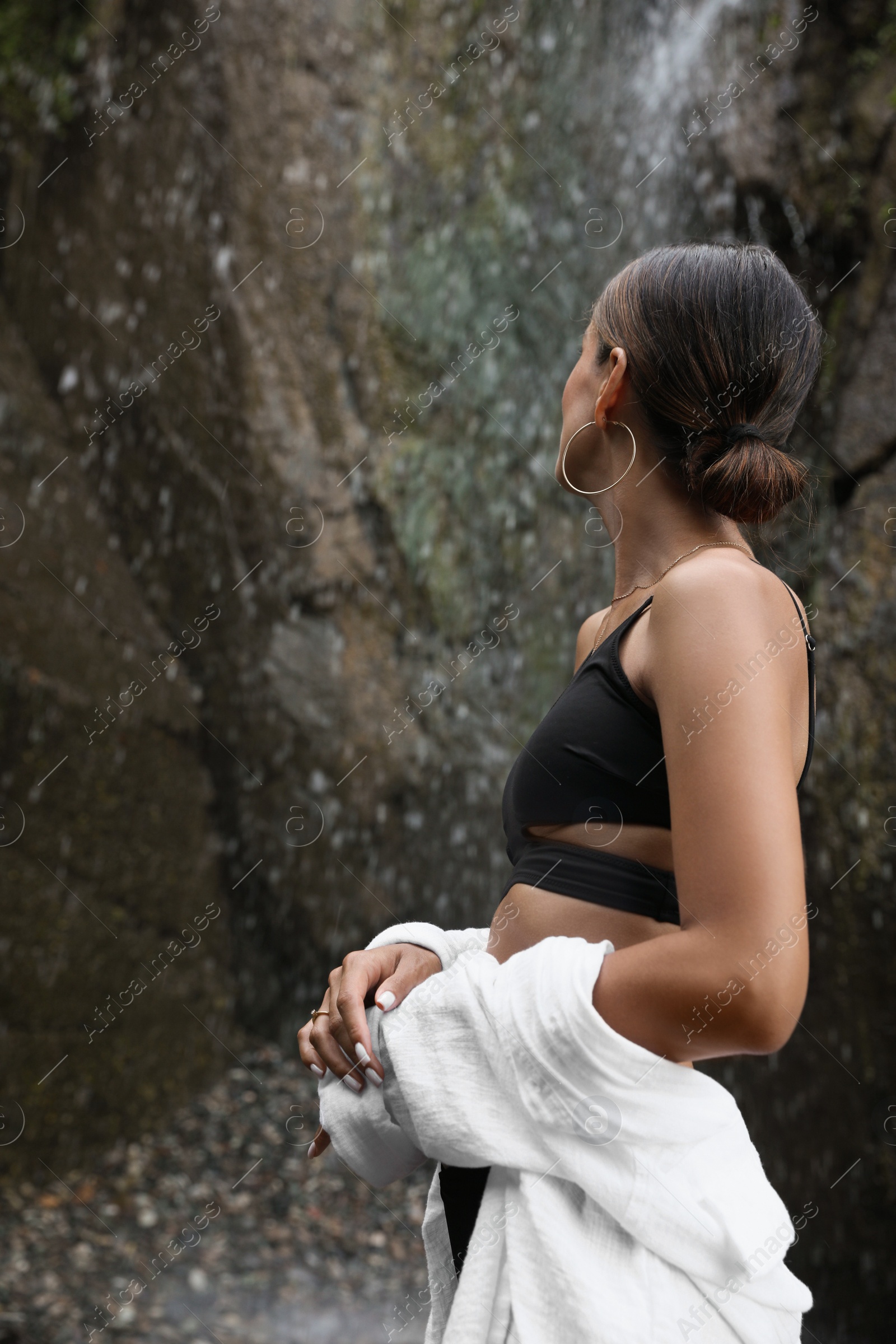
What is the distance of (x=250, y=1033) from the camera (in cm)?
464

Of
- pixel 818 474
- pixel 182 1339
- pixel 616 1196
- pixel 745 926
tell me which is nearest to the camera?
pixel 745 926

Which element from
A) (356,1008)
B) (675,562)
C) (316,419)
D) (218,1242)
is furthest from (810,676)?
(316,419)

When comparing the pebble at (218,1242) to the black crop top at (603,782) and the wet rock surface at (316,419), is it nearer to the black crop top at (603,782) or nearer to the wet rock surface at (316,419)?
the wet rock surface at (316,419)

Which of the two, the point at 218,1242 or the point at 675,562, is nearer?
the point at 675,562

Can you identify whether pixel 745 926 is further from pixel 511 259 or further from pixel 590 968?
pixel 511 259

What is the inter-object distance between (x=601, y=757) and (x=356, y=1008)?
0.40 metres

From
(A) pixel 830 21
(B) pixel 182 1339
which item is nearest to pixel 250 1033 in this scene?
(B) pixel 182 1339

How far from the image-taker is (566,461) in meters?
1.37

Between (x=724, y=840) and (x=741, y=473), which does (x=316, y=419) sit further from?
(x=724, y=840)

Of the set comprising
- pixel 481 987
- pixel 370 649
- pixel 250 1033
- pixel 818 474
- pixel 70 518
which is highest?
pixel 481 987

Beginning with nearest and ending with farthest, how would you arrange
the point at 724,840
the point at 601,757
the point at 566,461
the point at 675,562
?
the point at 724,840 < the point at 601,757 < the point at 675,562 < the point at 566,461

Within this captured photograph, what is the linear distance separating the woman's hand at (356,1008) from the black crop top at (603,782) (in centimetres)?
21

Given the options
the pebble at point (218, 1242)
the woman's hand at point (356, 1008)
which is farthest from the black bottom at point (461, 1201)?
the pebble at point (218, 1242)

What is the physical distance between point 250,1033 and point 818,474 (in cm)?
332
